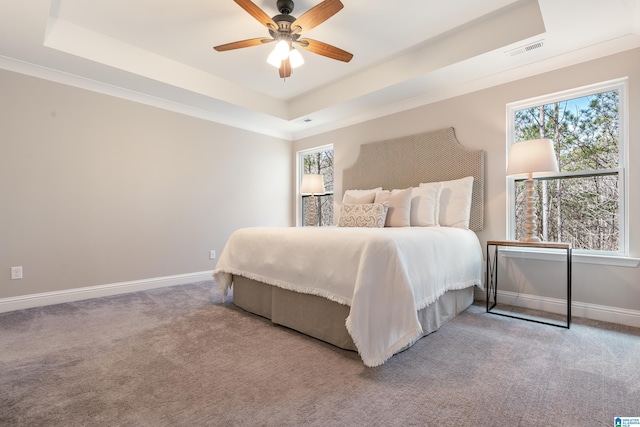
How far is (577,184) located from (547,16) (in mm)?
1530

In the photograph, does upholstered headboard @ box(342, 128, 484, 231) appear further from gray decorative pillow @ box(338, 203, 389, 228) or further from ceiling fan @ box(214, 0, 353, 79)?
ceiling fan @ box(214, 0, 353, 79)

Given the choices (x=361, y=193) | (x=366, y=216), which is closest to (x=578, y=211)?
(x=366, y=216)

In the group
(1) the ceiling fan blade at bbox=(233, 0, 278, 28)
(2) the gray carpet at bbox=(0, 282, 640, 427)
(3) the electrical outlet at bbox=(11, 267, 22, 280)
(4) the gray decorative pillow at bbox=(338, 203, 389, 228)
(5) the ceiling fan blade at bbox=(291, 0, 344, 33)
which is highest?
(1) the ceiling fan blade at bbox=(233, 0, 278, 28)

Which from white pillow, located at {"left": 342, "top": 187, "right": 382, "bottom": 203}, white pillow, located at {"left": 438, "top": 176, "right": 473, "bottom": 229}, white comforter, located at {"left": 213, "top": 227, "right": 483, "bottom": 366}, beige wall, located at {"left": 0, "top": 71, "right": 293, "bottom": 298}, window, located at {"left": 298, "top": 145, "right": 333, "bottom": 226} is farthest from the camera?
window, located at {"left": 298, "top": 145, "right": 333, "bottom": 226}

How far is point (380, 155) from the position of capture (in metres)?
4.18

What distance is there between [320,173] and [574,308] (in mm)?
3825

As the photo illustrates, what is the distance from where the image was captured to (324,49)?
2674 millimetres

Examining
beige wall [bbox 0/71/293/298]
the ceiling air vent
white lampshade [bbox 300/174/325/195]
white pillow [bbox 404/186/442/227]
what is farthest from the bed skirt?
the ceiling air vent

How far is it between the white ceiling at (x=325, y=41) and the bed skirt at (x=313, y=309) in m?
2.31

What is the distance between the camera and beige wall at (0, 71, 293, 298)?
2.99m

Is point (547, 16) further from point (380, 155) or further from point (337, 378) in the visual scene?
point (337, 378)

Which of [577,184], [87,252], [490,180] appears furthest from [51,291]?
[577,184]

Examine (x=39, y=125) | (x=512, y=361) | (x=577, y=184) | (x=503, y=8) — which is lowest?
(x=512, y=361)

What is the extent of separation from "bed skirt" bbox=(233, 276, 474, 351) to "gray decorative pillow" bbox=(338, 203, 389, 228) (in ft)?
3.26
